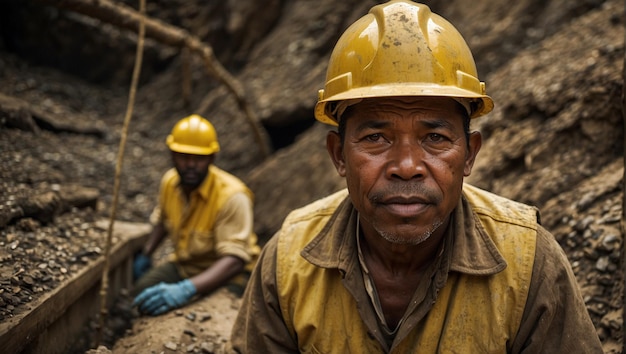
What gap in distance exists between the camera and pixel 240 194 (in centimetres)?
489

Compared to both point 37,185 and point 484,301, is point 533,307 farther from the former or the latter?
point 37,185

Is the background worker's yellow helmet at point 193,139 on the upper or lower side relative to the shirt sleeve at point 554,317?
upper

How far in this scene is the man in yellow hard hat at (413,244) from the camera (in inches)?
85.0

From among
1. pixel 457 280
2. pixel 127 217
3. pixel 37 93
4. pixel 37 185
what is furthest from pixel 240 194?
pixel 37 93

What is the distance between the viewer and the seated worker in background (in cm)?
462

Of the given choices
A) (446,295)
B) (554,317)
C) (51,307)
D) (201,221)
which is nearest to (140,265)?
(201,221)

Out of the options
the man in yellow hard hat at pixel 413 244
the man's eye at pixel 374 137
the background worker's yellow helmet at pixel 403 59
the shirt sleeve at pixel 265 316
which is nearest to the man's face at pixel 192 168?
the shirt sleeve at pixel 265 316

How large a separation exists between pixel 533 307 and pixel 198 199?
129 inches

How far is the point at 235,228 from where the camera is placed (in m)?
4.75

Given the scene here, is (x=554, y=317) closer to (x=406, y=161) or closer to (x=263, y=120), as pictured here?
(x=406, y=161)

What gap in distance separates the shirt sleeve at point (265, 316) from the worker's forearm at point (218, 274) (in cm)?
192

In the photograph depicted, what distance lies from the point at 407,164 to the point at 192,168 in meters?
3.11

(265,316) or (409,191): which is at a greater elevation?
(409,191)

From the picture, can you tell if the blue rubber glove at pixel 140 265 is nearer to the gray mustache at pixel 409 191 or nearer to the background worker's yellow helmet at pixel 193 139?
the background worker's yellow helmet at pixel 193 139
